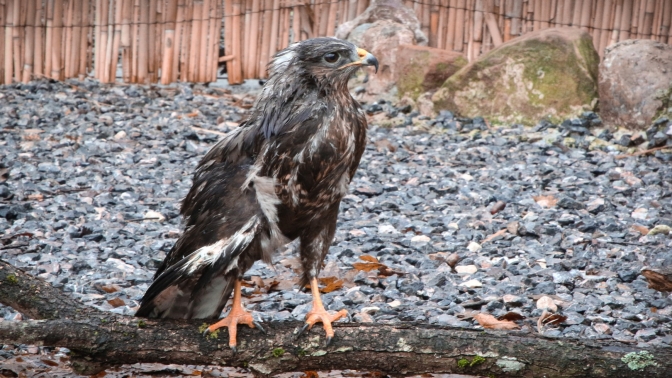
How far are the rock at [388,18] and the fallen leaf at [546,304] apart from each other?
16.5ft

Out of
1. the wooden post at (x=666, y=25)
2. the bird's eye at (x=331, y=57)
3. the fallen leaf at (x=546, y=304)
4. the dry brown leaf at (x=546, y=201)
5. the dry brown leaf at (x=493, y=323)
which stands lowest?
the dry brown leaf at (x=493, y=323)

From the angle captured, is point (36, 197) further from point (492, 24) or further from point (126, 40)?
point (492, 24)

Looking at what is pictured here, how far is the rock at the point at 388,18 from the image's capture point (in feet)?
28.8

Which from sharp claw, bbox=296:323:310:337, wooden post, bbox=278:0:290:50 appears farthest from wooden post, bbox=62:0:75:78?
sharp claw, bbox=296:323:310:337

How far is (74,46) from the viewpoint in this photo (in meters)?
8.55

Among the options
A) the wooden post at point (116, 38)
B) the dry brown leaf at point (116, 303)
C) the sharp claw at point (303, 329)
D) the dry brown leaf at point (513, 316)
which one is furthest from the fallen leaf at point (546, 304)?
the wooden post at point (116, 38)

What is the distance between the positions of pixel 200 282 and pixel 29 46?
242 inches

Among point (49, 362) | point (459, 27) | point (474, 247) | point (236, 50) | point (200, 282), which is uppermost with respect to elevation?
point (459, 27)

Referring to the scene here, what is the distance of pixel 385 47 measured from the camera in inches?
336

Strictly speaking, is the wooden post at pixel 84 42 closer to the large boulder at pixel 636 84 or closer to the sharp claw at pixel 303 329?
the large boulder at pixel 636 84

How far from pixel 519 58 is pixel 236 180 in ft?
16.6

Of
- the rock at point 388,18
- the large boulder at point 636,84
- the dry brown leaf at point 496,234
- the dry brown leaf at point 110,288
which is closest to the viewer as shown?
the dry brown leaf at point 110,288

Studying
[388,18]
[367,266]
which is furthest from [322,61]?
[388,18]

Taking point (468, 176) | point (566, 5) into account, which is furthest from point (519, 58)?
point (468, 176)
